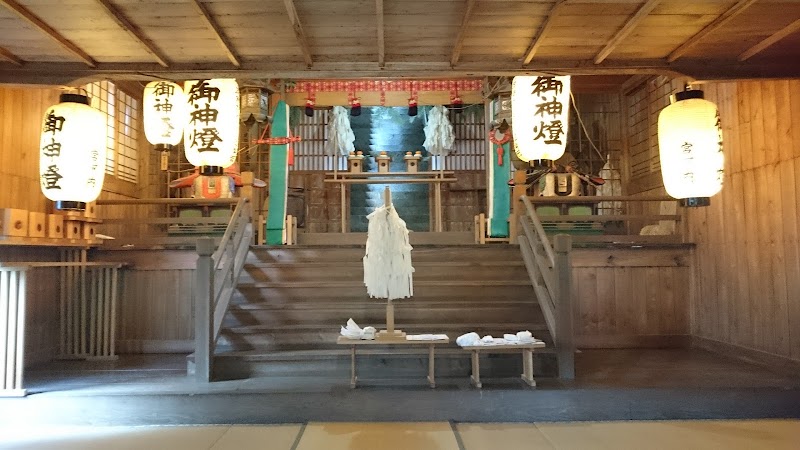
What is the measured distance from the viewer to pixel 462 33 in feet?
15.9

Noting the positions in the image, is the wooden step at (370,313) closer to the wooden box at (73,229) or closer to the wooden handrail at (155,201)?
the wooden handrail at (155,201)

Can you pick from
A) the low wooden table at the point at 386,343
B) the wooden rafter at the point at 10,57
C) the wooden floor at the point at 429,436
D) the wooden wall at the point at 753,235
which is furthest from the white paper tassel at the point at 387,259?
the wooden wall at the point at 753,235

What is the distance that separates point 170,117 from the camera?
7.67m

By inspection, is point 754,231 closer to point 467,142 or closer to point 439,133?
point 439,133

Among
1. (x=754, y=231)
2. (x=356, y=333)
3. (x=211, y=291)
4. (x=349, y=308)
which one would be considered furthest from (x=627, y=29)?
(x=211, y=291)

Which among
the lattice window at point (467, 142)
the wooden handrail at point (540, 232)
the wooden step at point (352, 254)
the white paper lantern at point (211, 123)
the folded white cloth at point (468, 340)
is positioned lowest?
the folded white cloth at point (468, 340)

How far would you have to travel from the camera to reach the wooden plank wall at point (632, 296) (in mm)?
7883

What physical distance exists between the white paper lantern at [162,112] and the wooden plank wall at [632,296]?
6.33 meters

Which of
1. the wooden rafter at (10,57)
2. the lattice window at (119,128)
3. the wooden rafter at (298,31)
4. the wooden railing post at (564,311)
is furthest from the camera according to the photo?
the lattice window at (119,128)

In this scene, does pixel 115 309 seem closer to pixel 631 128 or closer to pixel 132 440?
pixel 132 440

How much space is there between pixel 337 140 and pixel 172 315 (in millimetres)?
7166

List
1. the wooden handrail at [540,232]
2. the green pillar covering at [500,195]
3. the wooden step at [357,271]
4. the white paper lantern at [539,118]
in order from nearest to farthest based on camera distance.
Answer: the wooden handrail at [540,232], the white paper lantern at [539,118], the wooden step at [357,271], the green pillar covering at [500,195]

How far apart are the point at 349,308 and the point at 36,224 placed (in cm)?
382

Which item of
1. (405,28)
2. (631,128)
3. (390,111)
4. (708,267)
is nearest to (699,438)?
(708,267)
